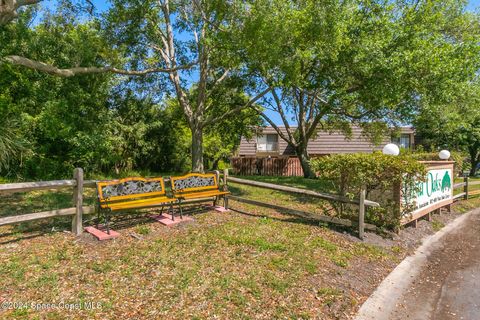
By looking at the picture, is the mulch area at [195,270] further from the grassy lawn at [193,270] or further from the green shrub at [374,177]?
the green shrub at [374,177]

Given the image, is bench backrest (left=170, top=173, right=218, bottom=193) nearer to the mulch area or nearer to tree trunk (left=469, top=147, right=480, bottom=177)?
the mulch area

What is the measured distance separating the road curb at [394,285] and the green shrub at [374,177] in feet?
2.86

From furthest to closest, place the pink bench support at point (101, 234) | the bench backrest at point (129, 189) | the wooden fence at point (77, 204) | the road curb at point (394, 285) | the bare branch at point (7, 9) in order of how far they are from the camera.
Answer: the bare branch at point (7, 9) < the bench backrest at point (129, 189) < the pink bench support at point (101, 234) < the wooden fence at point (77, 204) < the road curb at point (394, 285)

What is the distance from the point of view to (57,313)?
11.2ft

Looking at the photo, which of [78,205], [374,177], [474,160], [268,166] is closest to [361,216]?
[374,177]

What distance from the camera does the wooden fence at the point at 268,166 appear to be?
26.6 m

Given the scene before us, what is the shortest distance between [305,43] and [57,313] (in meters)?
8.39

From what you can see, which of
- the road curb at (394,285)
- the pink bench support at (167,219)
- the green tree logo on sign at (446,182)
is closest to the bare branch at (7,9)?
the pink bench support at (167,219)

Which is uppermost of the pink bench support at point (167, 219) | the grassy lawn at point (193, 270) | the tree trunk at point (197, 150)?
the tree trunk at point (197, 150)

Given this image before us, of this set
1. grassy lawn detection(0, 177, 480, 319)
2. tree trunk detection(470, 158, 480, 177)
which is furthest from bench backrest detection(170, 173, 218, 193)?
tree trunk detection(470, 158, 480, 177)

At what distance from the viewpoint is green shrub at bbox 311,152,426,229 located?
21.2 feet

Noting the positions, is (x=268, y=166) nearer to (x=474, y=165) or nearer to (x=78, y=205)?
(x=474, y=165)

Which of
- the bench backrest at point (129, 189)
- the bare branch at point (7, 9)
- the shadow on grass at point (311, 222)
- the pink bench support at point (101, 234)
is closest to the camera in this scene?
the pink bench support at point (101, 234)

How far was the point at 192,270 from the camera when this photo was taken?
4.56m
